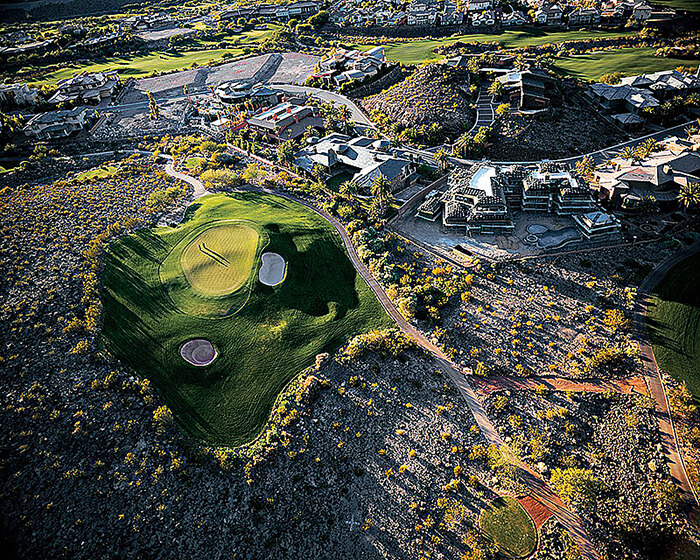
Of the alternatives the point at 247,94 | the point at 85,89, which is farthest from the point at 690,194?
the point at 85,89

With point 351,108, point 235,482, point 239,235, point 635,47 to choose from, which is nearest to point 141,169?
point 239,235

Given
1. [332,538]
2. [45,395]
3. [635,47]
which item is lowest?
[332,538]

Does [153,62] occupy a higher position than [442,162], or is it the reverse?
[153,62]

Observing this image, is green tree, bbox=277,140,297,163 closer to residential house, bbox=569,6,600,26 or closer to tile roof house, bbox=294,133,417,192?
tile roof house, bbox=294,133,417,192

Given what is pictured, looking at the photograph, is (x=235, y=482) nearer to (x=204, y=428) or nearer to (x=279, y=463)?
(x=279, y=463)

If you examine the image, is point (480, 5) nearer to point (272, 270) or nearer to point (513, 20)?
point (513, 20)
